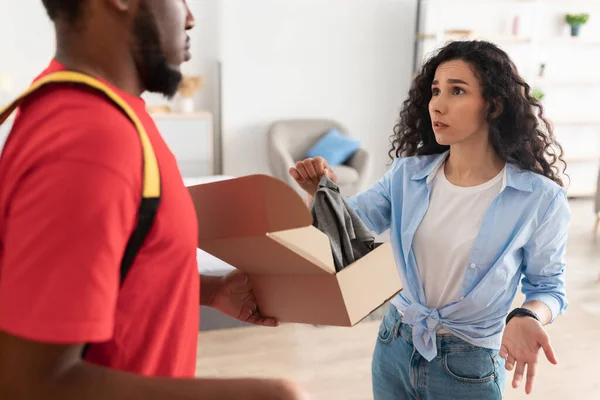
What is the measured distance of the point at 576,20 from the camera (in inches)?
264

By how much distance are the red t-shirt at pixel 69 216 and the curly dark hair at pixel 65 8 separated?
10 centimetres

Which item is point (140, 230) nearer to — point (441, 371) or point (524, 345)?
point (524, 345)

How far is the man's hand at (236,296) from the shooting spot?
1.02 meters

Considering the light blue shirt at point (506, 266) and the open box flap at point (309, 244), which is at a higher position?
the open box flap at point (309, 244)

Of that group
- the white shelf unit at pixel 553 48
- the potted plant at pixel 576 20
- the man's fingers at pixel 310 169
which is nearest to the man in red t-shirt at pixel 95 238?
the man's fingers at pixel 310 169

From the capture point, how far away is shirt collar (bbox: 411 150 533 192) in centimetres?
149

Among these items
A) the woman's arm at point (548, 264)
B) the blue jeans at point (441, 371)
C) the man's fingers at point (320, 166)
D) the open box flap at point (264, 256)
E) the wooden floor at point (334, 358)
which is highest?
the man's fingers at point (320, 166)

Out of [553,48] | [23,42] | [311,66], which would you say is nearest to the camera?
[23,42]

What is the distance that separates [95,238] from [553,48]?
24.4 feet

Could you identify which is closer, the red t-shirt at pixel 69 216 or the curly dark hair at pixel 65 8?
the red t-shirt at pixel 69 216

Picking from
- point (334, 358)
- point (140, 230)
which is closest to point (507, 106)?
point (140, 230)

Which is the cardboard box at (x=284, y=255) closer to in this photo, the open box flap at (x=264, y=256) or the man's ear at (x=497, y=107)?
the open box flap at (x=264, y=256)

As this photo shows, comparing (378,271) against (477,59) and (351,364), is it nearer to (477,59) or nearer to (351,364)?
(477,59)

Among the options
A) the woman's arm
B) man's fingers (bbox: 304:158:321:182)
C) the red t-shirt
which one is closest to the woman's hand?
man's fingers (bbox: 304:158:321:182)
